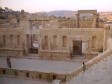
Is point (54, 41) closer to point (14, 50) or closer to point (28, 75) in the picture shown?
point (14, 50)

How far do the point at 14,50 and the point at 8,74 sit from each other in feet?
16.1

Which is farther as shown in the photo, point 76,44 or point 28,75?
point 76,44

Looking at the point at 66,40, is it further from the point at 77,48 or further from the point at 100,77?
the point at 100,77

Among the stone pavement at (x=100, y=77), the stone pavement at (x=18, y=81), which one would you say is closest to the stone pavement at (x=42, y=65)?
the stone pavement at (x=18, y=81)

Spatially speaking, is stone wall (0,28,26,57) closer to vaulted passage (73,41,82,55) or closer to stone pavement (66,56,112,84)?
vaulted passage (73,41,82,55)

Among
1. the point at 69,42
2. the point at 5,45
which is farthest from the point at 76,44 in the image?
the point at 5,45

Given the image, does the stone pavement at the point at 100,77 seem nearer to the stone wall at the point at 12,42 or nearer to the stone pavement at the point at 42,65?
the stone pavement at the point at 42,65

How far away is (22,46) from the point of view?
19359mm

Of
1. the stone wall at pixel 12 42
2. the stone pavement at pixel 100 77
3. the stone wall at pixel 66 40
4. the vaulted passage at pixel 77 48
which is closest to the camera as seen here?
the stone pavement at pixel 100 77

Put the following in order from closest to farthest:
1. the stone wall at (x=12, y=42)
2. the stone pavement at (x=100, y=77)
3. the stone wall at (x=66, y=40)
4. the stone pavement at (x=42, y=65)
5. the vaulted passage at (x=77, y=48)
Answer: the stone pavement at (x=100, y=77)
the stone pavement at (x=42, y=65)
the stone wall at (x=66, y=40)
the stone wall at (x=12, y=42)
the vaulted passage at (x=77, y=48)

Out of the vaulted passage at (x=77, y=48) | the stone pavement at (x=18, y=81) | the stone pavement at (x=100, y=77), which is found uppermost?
the stone pavement at (x=100, y=77)

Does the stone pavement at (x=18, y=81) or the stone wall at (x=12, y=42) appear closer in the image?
the stone pavement at (x=18, y=81)

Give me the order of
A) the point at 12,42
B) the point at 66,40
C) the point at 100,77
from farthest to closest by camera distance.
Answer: the point at 12,42 → the point at 66,40 → the point at 100,77

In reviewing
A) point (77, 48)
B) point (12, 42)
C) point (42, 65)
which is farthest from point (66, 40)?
point (12, 42)
